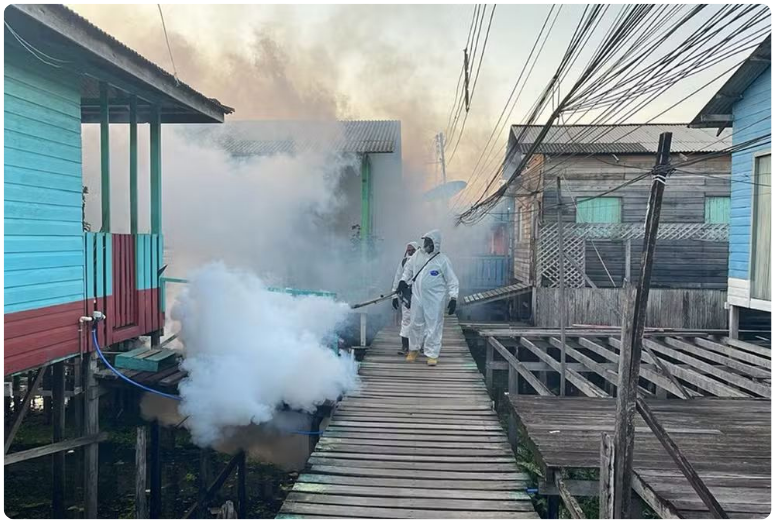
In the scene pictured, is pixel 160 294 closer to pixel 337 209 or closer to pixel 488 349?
pixel 488 349

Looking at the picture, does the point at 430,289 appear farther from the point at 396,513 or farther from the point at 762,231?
the point at 762,231

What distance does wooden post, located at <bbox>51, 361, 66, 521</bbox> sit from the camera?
6.42m

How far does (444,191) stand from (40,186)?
2073 cm

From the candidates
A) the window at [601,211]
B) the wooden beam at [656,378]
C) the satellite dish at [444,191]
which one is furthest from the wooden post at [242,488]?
the satellite dish at [444,191]

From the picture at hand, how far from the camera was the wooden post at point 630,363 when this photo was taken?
322 centimetres

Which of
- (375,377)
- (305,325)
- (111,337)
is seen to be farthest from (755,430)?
(111,337)

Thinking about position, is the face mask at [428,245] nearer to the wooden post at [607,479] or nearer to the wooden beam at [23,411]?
the wooden post at [607,479]

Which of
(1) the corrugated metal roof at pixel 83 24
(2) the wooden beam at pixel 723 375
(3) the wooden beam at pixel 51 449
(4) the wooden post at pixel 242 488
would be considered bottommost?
(4) the wooden post at pixel 242 488

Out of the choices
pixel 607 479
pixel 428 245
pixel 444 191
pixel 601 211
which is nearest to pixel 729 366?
pixel 428 245

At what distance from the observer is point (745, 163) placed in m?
8.75

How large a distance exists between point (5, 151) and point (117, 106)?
312 cm

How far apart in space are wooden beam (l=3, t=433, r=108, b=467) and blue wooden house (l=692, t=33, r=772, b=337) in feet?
33.3

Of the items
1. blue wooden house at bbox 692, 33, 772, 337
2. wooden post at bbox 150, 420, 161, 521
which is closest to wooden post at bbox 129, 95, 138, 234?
wooden post at bbox 150, 420, 161, 521

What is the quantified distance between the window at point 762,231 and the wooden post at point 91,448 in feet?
33.7
